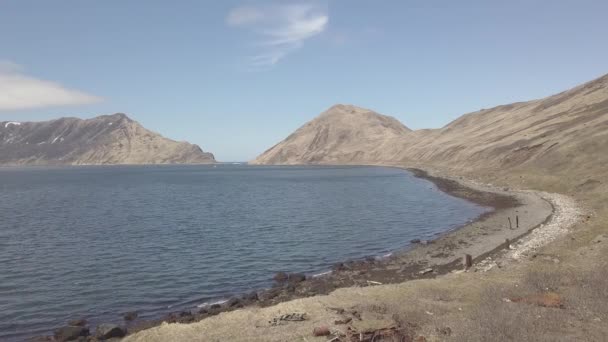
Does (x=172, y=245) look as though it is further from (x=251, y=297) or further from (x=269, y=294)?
(x=269, y=294)

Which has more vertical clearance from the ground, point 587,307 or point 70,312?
point 587,307

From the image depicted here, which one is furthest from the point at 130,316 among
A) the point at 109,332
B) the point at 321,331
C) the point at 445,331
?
the point at 445,331

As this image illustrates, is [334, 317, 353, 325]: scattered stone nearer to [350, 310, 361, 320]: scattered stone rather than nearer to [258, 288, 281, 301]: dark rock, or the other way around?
[350, 310, 361, 320]: scattered stone

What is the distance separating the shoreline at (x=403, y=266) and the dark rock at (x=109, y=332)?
2.53 ft

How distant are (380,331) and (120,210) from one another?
77.6 metres

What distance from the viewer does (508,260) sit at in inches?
1366

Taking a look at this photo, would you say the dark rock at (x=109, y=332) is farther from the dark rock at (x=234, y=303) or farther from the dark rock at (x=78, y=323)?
the dark rock at (x=234, y=303)

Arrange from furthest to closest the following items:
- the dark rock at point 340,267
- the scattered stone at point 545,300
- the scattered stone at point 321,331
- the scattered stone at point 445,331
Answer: the dark rock at point 340,267
the scattered stone at point 545,300
the scattered stone at point 321,331
the scattered stone at point 445,331

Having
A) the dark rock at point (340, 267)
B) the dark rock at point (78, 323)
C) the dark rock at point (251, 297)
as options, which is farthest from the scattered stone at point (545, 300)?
the dark rock at point (78, 323)

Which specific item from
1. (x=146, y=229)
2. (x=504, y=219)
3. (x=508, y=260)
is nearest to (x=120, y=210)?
(x=146, y=229)

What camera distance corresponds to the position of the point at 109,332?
85.1 feet

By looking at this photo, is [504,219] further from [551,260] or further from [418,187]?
[418,187]

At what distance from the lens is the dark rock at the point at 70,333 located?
26364 millimetres

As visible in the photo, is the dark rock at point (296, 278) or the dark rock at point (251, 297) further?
the dark rock at point (296, 278)
